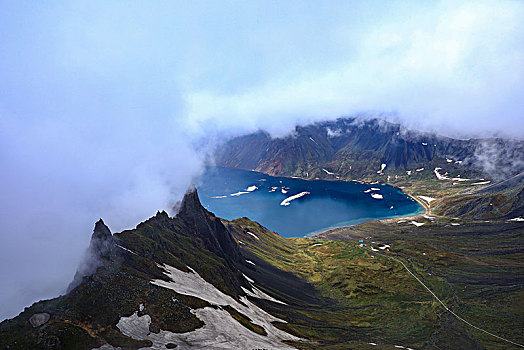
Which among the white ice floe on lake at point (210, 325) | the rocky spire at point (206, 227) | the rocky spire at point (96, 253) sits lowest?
the white ice floe on lake at point (210, 325)

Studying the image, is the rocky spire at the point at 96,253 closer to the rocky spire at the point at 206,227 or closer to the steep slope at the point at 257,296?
the steep slope at the point at 257,296

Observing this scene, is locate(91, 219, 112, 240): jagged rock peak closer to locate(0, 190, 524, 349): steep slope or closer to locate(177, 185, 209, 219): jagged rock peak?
locate(0, 190, 524, 349): steep slope

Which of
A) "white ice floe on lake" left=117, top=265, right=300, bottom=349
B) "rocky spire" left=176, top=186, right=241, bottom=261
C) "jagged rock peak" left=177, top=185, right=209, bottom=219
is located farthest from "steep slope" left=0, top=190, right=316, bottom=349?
Result: "jagged rock peak" left=177, top=185, right=209, bottom=219

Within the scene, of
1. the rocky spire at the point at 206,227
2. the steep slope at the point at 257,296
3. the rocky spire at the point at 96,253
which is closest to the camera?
the steep slope at the point at 257,296

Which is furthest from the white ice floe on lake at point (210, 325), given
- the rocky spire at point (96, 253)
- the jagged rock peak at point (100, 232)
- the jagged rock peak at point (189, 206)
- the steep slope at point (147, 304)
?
the jagged rock peak at point (189, 206)

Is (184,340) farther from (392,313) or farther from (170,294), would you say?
(392,313)

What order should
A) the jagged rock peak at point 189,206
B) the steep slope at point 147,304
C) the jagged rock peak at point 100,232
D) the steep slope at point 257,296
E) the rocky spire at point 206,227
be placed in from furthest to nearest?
the jagged rock peak at point 189,206, the rocky spire at point 206,227, the jagged rock peak at point 100,232, the steep slope at point 257,296, the steep slope at point 147,304

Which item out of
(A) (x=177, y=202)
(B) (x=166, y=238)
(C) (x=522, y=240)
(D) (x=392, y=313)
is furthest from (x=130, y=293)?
(C) (x=522, y=240)

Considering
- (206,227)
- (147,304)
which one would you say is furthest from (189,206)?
(147,304)
